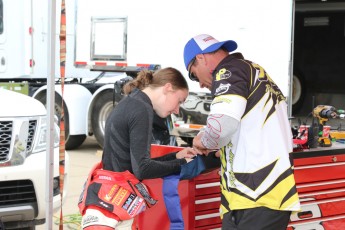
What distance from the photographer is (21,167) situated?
458 cm

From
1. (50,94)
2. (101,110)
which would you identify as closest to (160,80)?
(50,94)

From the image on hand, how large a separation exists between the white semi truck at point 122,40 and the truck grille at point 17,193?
3859mm

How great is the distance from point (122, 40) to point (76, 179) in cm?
286

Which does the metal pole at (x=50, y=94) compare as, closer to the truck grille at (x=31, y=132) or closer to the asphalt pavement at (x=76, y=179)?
the asphalt pavement at (x=76, y=179)

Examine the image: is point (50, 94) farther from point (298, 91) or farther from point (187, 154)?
point (298, 91)

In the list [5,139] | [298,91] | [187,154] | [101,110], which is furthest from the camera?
[298,91]

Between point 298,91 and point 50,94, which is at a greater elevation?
point 50,94

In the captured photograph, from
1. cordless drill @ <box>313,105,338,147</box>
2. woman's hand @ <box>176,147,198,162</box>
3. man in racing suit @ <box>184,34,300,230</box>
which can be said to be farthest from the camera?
cordless drill @ <box>313,105,338,147</box>

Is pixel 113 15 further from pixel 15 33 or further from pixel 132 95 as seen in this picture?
pixel 132 95

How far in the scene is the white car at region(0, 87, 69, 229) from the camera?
450 cm

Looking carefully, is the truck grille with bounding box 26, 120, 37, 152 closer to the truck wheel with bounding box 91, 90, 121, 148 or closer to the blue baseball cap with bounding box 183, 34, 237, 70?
the blue baseball cap with bounding box 183, 34, 237, 70

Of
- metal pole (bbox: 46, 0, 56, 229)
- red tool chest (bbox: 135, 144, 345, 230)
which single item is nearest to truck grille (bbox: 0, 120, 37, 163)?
metal pole (bbox: 46, 0, 56, 229)

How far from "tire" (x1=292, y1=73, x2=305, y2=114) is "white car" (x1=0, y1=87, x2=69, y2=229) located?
24.0ft

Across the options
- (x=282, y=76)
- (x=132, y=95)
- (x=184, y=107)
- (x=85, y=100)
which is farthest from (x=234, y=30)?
(x=132, y=95)
